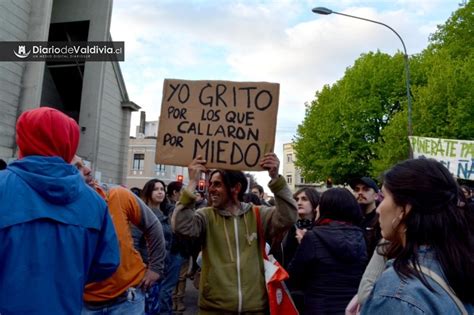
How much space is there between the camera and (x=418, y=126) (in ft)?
78.1

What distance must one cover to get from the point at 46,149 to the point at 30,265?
1.73ft

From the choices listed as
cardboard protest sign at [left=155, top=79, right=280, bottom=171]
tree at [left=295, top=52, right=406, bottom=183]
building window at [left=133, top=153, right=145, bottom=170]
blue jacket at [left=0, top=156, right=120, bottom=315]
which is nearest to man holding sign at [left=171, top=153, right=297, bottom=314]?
cardboard protest sign at [left=155, top=79, right=280, bottom=171]

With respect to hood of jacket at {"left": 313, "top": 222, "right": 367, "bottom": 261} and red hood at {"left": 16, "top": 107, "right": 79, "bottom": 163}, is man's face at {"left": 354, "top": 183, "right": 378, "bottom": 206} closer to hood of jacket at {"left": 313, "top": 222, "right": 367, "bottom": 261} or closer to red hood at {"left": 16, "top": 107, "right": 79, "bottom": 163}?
hood of jacket at {"left": 313, "top": 222, "right": 367, "bottom": 261}

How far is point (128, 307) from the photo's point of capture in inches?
123

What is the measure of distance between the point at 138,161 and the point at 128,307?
174 feet

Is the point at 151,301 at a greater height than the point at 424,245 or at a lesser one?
lesser

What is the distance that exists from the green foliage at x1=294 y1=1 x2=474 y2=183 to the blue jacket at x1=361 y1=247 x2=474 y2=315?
78.8ft

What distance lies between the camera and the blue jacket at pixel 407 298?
1.31 meters

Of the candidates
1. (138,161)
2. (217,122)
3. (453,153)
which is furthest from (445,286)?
(138,161)

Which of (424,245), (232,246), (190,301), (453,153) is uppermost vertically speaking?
(453,153)

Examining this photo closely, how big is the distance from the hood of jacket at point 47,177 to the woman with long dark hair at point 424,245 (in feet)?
4.47

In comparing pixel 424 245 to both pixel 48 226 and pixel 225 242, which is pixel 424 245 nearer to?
pixel 48 226

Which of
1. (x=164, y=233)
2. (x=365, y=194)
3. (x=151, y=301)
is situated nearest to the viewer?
(x=151, y=301)

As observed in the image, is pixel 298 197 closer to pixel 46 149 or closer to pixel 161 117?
pixel 161 117
